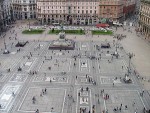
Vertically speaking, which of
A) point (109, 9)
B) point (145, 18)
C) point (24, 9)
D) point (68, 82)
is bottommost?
point (68, 82)

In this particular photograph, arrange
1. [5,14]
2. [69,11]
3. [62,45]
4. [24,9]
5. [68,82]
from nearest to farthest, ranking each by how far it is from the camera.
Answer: [68,82] → [62,45] → [5,14] → [69,11] → [24,9]

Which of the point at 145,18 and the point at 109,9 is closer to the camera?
the point at 145,18

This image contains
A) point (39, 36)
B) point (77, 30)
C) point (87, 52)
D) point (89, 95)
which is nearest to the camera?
point (89, 95)

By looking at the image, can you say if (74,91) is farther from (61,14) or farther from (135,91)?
(61,14)

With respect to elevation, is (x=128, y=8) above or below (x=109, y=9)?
below

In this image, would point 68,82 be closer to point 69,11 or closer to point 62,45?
point 62,45

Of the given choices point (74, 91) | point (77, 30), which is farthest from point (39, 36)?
point (74, 91)

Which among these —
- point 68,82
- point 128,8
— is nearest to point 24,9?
point 128,8

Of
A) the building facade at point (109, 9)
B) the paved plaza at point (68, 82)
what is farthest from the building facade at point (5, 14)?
the building facade at point (109, 9)
